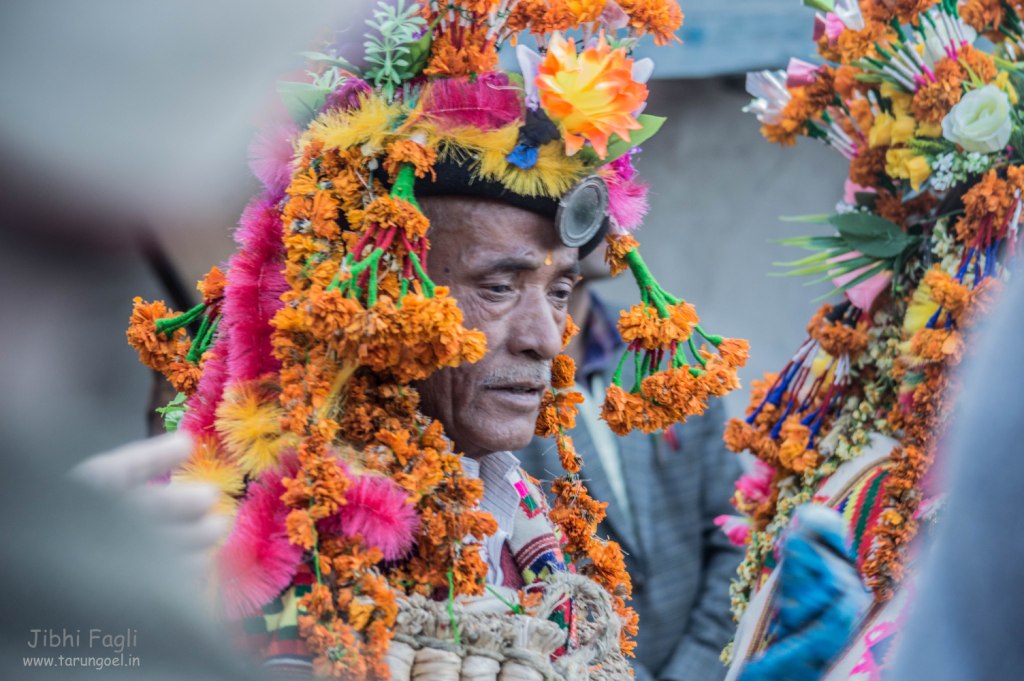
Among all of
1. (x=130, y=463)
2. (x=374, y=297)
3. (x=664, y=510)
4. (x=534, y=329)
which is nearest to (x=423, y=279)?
(x=374, y=297)

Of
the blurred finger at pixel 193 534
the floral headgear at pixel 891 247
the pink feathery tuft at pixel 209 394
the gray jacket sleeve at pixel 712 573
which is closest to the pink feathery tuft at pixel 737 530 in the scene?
the floral headgear at pixel 891 247

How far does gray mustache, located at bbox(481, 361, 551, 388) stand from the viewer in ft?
8.15

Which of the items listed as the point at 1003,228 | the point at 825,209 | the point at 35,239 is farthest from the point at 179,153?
the point at 825,209

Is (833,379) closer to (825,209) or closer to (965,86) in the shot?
(965,86)

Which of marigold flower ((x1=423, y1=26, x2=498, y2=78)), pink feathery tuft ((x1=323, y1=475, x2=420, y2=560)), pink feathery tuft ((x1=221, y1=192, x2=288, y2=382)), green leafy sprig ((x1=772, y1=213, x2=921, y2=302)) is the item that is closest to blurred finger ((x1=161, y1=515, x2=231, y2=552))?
pink feathery tuft ((x1=323, y1=475, x2=420, y2=560))

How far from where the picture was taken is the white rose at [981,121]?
320cm

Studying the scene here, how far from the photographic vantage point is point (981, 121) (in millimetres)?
3221

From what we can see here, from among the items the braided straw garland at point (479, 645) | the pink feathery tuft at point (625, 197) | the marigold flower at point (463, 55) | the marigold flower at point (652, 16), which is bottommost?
the braided straw garland at point (479, 645)

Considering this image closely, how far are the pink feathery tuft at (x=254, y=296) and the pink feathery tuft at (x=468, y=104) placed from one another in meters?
0.41

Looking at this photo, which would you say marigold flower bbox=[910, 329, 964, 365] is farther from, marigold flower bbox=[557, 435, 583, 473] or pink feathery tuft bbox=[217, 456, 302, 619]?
pink feathery tuft bbox=[217, 456, 302, 619]

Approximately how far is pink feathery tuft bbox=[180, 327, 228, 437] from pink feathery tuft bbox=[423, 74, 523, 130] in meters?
0.65

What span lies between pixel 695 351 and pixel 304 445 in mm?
1027

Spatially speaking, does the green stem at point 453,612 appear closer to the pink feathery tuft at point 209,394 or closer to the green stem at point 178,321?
the pink feathery tuft at point 209,394

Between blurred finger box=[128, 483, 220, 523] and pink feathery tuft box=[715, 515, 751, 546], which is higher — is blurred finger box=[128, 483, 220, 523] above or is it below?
below
